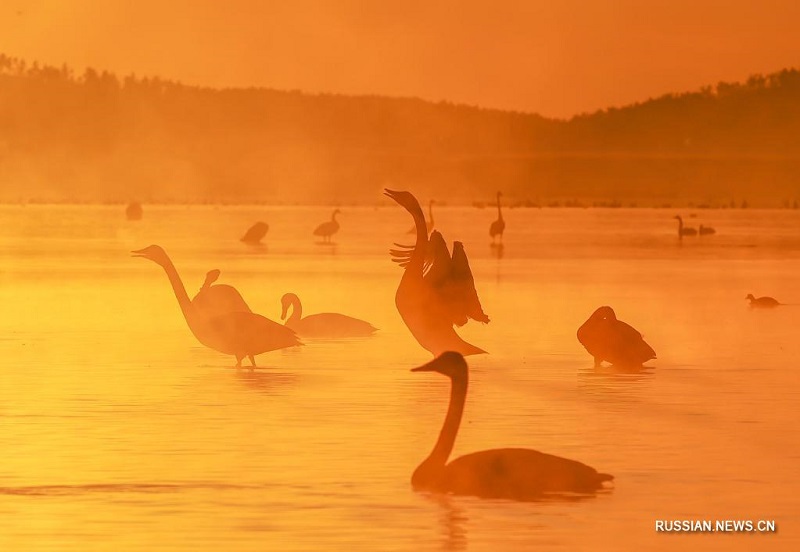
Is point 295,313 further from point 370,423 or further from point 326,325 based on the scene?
point 370,423

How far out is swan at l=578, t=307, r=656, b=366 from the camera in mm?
15414

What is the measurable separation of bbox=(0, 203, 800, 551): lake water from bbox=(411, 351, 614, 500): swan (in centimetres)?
10

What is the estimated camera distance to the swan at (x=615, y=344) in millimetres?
15414

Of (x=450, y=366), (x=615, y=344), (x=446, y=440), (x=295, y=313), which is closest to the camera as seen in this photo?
(x=446, y=440)

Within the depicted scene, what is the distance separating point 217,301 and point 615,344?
369 centimetres

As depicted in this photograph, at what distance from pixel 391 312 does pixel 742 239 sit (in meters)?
27.3

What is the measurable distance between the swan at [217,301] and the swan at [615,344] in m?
3.05

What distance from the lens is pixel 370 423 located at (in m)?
12.4

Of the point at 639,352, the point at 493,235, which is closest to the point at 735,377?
the point at 639,352

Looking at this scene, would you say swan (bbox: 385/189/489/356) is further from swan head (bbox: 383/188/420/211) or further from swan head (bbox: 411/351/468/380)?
swan head (bbox: 411/351/468/380)

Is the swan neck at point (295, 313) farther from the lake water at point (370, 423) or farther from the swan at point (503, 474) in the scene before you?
the swan at point (503, 474)

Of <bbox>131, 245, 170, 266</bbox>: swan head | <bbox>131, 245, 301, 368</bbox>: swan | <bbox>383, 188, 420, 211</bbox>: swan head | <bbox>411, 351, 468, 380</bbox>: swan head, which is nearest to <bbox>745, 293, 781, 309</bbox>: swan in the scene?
<bbox>383, 188, 420, 211</bbox>: swan head

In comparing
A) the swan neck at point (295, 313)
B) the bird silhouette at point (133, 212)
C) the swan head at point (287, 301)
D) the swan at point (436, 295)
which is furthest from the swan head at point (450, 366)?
the bird silhouette at point (133, 212)

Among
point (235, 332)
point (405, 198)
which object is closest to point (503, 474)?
point (235, 332)
